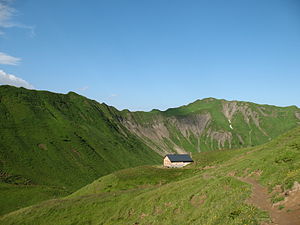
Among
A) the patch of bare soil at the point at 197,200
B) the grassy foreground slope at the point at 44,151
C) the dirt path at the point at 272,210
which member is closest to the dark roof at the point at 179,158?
the grassy foreground slope at the point at 44,151

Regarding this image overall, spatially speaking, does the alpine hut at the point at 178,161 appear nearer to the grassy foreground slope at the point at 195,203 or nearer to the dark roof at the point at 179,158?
the dark roof at the point at 179,158

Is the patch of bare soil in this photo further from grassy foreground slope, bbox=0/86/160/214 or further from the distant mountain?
the distant mountain

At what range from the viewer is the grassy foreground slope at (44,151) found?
108 meters

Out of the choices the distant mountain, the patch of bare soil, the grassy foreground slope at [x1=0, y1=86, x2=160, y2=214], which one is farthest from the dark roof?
the patch of bare soil

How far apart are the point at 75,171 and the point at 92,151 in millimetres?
27454

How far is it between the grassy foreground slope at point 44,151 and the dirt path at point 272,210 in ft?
257

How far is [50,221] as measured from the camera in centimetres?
5191

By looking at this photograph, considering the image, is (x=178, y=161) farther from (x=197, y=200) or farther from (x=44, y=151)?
(x=44, y=151)

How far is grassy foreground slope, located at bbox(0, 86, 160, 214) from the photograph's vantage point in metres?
108

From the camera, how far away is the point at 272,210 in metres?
22.0

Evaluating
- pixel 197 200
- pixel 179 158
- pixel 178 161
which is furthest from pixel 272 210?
pixel 179 158

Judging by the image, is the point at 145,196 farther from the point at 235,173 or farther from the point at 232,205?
the point at 232,205

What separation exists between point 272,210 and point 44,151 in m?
141

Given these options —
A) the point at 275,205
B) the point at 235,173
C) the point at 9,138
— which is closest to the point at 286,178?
the point at 275,205
